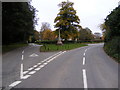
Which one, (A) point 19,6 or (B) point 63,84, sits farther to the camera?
(A) point 19,6

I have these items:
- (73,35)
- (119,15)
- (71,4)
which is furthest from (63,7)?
(119,15)

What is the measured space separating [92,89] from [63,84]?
1240 millimetres

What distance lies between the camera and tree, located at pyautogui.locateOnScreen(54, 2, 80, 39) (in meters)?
46.8

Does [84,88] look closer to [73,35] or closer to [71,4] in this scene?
[73,35]

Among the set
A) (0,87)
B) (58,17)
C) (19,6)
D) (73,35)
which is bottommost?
(0,87)

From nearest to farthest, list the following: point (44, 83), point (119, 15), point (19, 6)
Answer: point (44, 83) < point (119, 15) < point (19, 6)

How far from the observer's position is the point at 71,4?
48781 millimetres

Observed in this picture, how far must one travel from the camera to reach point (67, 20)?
4797 cm

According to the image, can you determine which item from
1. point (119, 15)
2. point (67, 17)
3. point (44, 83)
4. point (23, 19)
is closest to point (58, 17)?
point (67, 17)

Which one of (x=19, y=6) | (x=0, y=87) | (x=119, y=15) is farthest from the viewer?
(x=19, y=6)

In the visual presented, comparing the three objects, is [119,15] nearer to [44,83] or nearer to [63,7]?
[44,83]

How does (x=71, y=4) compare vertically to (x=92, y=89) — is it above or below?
above

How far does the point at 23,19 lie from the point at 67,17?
28.2m

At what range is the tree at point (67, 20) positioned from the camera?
4675cm
